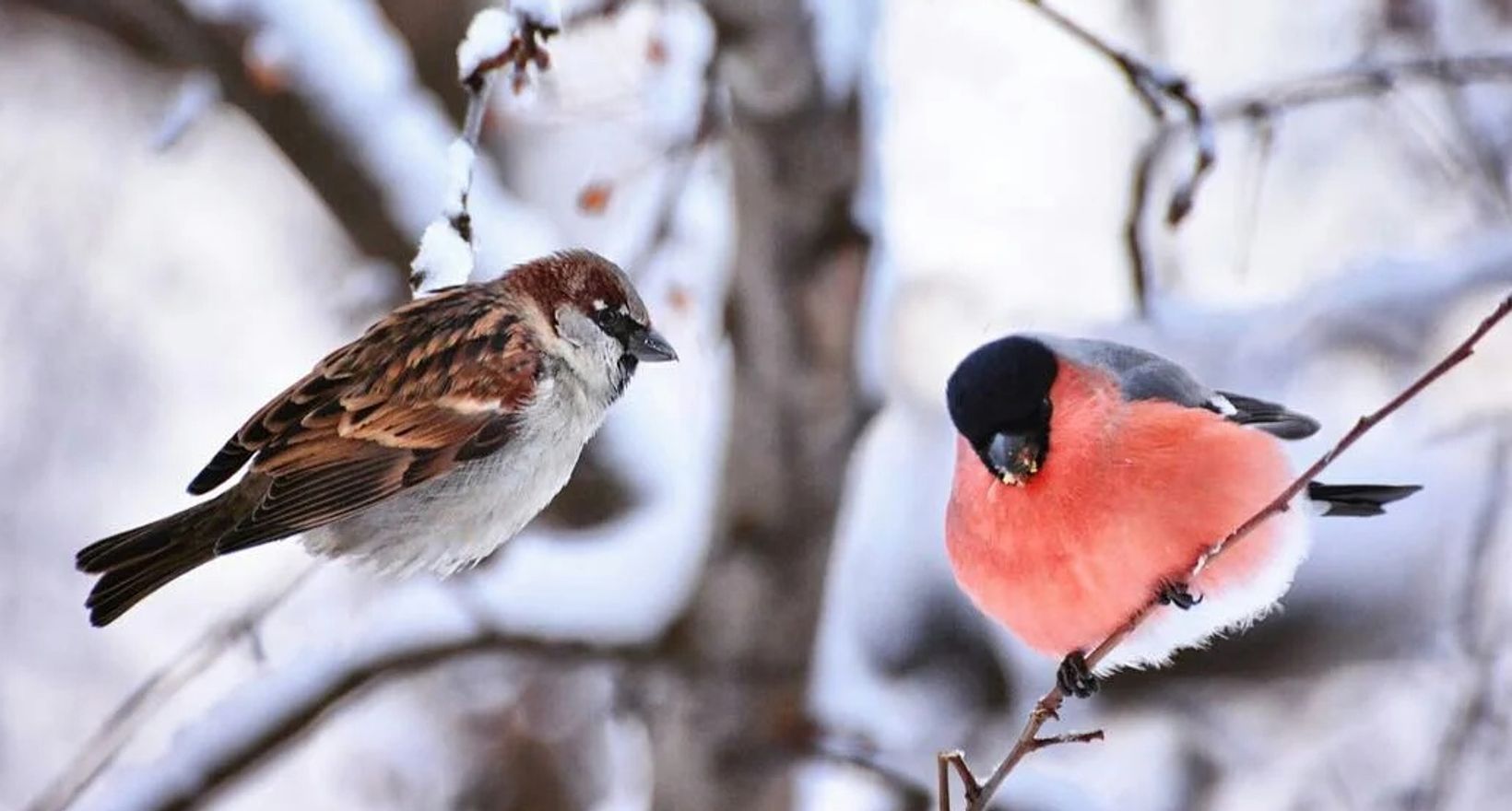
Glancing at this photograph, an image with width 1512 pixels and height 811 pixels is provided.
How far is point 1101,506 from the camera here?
108 inches

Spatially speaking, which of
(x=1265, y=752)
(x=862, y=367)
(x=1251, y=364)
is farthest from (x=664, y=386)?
(x=1265, y=752)

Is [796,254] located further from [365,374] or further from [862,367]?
[365,374]

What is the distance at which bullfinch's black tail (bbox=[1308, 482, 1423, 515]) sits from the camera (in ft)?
9.71

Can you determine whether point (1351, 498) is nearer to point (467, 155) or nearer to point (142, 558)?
point (467, 155)

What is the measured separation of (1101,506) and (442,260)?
51.5 inches

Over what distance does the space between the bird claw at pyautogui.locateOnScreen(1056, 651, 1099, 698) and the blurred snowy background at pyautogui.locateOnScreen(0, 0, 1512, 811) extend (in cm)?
99

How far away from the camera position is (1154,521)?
2.69 m

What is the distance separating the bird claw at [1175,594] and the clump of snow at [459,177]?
1.28m

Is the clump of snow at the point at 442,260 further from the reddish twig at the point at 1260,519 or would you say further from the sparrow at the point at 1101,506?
the sparrow at the point at 1101,506

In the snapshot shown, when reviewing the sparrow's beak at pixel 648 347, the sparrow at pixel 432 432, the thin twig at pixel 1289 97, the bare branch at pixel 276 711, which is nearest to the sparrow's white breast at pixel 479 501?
the sparrow at pixel 432 432

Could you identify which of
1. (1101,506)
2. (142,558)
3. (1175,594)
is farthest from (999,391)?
(142,558)

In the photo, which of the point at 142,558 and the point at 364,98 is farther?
the point at 364,98

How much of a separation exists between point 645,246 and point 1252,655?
2.60 m

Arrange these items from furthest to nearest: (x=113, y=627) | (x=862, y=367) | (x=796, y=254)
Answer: (x=113, y=627), (x=862, y=367), (x=796, y=254)
